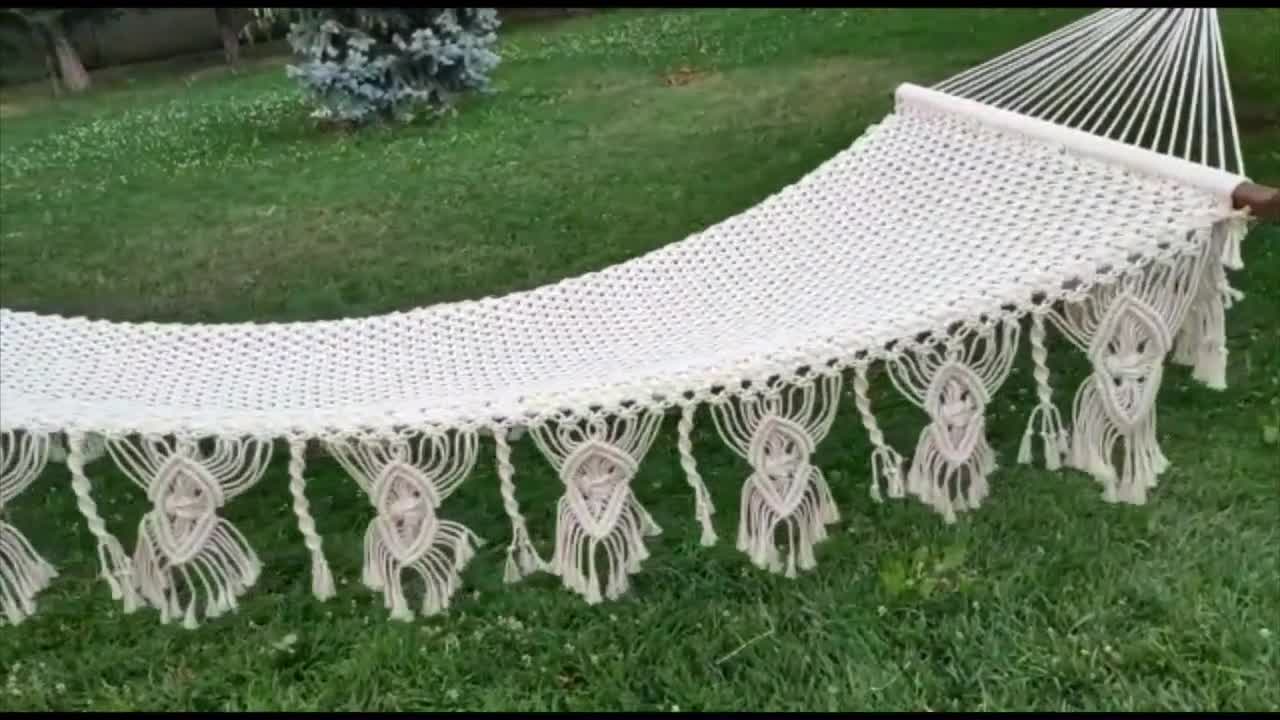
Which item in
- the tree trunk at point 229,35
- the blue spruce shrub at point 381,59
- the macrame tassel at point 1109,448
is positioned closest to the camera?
the macrame tassel at point 1109,448

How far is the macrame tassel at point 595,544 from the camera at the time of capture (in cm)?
157

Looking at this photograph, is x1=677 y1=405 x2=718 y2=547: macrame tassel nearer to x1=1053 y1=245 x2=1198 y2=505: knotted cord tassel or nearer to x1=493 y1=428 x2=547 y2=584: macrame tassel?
x1=493 y1=428 x2=547 y2=584: macrame tassel

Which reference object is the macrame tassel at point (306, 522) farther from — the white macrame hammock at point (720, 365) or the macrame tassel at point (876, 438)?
the macrame tassel at point (876, 438)

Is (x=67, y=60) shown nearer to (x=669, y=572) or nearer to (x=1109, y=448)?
(x=669, y=572)

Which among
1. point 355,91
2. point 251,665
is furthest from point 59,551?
point 355,91

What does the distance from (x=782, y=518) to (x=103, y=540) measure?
84 centimetres

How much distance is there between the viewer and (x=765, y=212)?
2.09 m

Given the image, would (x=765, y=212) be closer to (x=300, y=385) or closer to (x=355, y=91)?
(x=300, y=385)

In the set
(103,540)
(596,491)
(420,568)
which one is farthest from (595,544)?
(103,540)

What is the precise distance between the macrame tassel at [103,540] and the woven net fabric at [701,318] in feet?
0.12

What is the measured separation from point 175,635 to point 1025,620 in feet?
3.52

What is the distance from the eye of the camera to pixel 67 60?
7633 millimetres

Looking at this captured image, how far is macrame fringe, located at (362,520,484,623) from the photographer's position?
5.27ft

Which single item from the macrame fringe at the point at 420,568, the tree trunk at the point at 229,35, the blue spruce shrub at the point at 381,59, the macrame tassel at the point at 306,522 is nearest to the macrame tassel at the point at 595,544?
the macrame fringe at the point at 420,568
